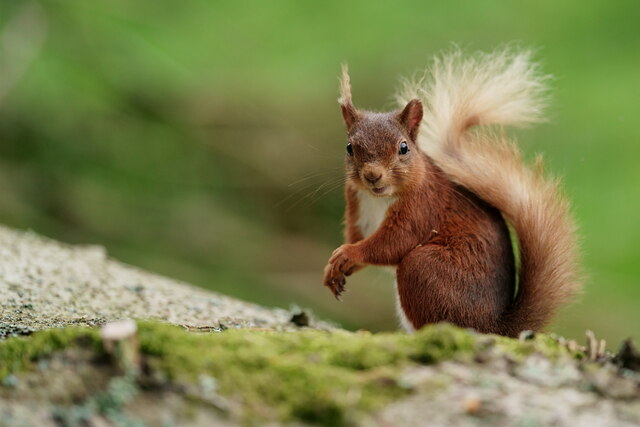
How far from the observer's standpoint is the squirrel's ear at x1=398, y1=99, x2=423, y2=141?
2.85 meters

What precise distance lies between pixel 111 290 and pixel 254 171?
318 centimetres

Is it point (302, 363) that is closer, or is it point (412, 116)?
point (302, 363)

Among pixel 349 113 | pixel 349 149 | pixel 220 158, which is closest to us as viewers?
pixel 349 149

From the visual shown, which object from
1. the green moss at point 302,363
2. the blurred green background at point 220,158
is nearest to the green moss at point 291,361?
the green moss at point 302,363

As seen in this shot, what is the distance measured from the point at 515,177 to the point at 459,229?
232 mm

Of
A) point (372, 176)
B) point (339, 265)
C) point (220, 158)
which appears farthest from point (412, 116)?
point (220, 158)

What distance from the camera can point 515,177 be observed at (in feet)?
9.09

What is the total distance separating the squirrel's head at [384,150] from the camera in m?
2.75

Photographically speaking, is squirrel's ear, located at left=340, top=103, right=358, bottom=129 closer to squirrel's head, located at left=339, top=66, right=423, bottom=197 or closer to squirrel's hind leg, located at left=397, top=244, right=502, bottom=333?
squirrel's head, located at left=339, top=66, right=423, bottom=197

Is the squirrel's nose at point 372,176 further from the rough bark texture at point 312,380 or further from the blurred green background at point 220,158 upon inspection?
the blurred green background at point 220,158

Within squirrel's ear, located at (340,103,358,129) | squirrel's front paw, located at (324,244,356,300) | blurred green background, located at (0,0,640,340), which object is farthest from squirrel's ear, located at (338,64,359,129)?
blurred green background, located at (0,0,640,340)

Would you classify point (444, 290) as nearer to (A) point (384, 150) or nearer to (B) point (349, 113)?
(A) point (384, 150)

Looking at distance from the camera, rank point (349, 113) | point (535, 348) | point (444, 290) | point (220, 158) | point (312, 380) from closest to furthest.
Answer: point (312, 380) < point (535, 348) < point (444, 290) < point (349, 113) < point (220, 158)

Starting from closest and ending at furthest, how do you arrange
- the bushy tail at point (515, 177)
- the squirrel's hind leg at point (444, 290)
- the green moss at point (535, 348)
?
the green moss at point (535, 348) < the squirrel's hind leg at point (444, 290) < the bushy tail at point (515, 177)
